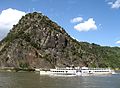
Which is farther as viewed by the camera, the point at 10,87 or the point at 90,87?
the point at 90,87

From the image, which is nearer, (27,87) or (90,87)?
(27,87)

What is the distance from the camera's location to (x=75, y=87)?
371 ft

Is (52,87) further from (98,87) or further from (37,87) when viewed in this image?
(98,87)

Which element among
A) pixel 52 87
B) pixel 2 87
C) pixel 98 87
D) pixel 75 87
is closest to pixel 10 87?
pixel 2 87

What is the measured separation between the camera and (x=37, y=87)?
108 metres

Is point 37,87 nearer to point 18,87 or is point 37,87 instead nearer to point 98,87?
point 18,87

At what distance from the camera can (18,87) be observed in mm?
107188

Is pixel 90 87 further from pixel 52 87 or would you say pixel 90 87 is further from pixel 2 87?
pixel 2 87

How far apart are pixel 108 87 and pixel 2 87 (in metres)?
36.1

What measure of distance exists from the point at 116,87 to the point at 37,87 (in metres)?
27.9

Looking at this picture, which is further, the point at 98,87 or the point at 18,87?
the point at 98,87

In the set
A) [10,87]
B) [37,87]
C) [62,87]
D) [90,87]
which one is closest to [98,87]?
[90,87]

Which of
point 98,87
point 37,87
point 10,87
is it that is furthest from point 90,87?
point 10,87

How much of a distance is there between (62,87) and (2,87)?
1948 cm
